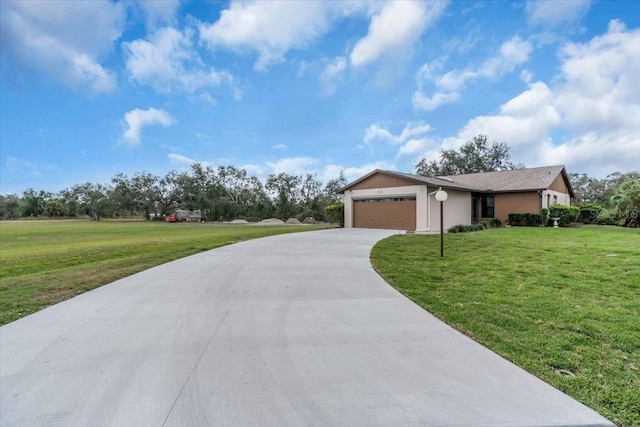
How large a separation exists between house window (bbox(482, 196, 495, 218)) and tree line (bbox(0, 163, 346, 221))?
1839 centimetres

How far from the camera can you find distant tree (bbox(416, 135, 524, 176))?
36.5m

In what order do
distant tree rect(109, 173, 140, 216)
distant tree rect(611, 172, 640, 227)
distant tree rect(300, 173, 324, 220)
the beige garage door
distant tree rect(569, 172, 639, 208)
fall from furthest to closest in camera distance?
distant tree rect(109, 173, 140, 216), distant tree rect(300, 173, 324, 220), distant tree rect(569, 172, 639, 208), distant tree rect(611, 172, 640, 227), the beige garage door

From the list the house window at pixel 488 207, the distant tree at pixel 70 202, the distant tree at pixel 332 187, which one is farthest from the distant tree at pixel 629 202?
the distant tree at pixel 70 202

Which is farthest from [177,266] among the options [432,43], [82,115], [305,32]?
[82,115]

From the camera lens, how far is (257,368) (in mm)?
2553

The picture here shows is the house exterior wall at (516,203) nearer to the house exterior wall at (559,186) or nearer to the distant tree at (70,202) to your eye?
the house exterior wall at (559,186)

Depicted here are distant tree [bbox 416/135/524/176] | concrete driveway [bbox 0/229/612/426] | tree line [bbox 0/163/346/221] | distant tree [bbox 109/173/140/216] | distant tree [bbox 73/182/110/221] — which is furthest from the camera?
distant tree [bbox 73/182/110/221]

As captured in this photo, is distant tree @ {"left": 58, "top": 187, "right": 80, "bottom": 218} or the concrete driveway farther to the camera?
distant tree @ {"left": 58, "top": 187, "right": 80, "bottom": 218}

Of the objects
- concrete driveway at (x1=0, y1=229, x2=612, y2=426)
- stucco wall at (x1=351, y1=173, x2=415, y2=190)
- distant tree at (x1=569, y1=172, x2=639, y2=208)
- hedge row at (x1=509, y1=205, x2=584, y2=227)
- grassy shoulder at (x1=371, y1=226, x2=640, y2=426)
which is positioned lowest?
concrete driveway at (x1=0, y1=229, x2=612, y2=426)

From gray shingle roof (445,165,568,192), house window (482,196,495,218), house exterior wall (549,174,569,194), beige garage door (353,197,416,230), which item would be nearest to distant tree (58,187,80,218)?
beige garage door (353,197,416,230)

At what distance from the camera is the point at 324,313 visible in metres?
3.94

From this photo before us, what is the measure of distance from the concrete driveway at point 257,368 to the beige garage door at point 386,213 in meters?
12.6

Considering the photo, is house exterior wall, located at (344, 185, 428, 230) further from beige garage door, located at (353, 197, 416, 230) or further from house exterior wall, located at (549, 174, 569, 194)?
house exterior wall, located at (549, 174, 569, 194)

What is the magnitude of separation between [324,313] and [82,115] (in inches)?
858
